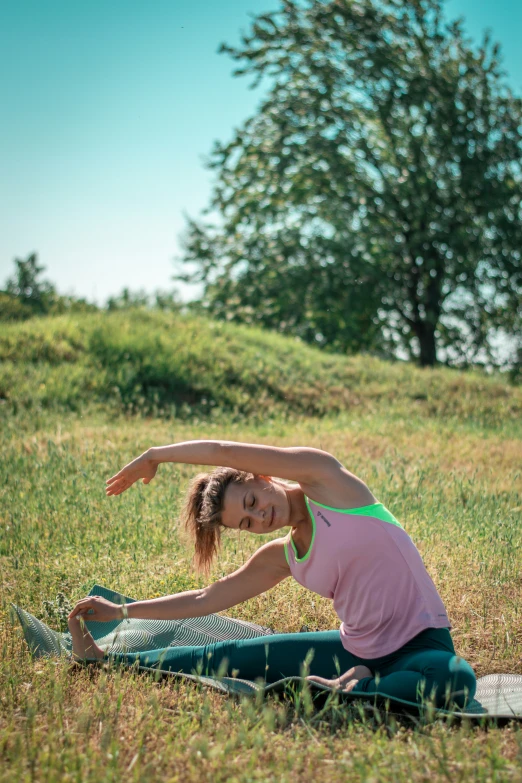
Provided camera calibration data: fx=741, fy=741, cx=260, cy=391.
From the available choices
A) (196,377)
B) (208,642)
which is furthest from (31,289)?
(208,642)

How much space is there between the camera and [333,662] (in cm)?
353

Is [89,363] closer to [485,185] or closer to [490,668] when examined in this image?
[490,668]

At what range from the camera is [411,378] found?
44.4ft

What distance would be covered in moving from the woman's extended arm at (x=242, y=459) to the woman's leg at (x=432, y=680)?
856mm

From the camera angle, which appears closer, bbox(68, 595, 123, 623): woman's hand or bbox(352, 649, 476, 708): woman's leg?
bbox(352, 649, 476, 708): woman's leg

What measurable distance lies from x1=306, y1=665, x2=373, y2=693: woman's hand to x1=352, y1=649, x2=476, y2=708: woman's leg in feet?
0.29

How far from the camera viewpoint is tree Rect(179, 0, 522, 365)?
1777 centimetres

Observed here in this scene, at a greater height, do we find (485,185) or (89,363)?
(485,185)

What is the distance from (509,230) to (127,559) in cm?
1580

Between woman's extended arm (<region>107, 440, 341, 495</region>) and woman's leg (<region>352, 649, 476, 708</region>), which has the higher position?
woman's extended arm (<region>107, 440, 341, 495</region>)

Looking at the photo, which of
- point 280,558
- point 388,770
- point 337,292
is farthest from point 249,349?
point 388,770

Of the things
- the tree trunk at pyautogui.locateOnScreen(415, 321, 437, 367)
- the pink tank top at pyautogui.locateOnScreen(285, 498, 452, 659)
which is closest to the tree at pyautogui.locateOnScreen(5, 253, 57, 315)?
the tree trunk at pyautogui.locateOnScreen(415, 321, 437, 367)

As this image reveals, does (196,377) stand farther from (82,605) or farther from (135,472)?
(135,472)

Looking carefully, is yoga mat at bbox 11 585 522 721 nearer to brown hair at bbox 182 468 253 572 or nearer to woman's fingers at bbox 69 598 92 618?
woman's fingers at bbox 69 598 92 618
